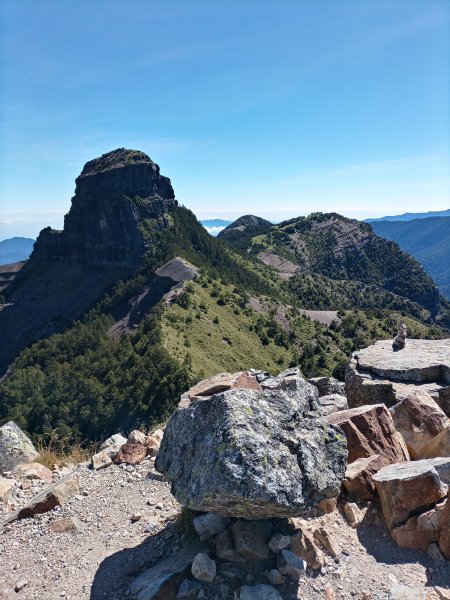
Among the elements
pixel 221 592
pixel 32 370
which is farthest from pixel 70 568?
pixel 32 370

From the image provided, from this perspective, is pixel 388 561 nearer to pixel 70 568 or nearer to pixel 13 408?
pixel 70 568

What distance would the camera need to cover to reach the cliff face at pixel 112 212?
140 m

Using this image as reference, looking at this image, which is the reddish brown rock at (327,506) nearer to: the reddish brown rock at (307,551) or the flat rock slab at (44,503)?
the reddish brown rock at (307,551)

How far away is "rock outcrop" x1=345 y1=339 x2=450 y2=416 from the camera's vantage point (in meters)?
11.3

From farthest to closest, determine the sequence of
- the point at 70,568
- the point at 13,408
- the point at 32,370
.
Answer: the point at 32,370 < the point at 13,408 < the point at 70,568

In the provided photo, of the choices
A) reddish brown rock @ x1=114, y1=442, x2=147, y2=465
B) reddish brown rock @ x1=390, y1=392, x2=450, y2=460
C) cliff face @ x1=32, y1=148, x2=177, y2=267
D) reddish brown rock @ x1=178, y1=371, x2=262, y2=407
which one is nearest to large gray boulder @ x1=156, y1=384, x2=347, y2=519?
reddish brown rock @ x1=178, y1=371, x2=262, y2=407

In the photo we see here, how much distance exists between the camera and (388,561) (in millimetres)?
6695

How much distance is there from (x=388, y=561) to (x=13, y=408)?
64.4 meters

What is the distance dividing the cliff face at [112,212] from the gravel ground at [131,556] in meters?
125

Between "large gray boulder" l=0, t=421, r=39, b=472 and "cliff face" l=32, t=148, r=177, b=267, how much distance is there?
121 metres

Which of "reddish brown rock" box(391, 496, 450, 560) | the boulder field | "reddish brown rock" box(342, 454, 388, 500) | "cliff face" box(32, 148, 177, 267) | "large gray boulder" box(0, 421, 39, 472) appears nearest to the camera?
the boulder field


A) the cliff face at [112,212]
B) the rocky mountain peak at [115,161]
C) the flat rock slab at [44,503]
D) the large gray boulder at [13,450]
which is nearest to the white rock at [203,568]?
the flat rock slab at [44,503]

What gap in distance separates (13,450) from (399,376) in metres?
10.8

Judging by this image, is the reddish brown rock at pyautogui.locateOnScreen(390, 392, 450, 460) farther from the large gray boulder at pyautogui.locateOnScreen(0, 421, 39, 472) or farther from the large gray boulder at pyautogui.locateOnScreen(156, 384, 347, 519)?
the large gray boulder at pyautogui.locateOnScreen(0, 421, 39, 472)
